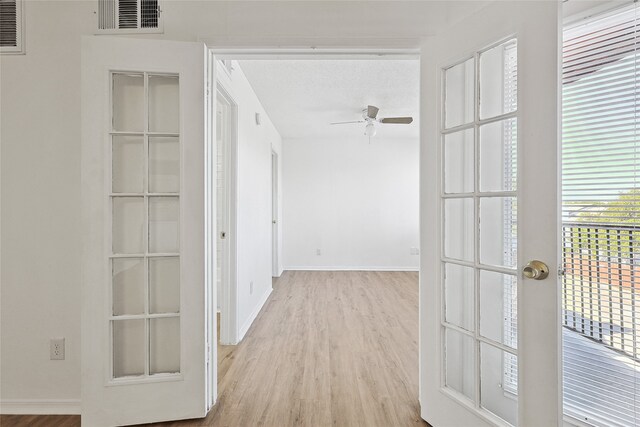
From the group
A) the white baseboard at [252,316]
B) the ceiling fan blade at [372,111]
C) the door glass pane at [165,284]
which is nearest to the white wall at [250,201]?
the white baseboard at [252,316]

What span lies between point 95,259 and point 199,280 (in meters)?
0.54

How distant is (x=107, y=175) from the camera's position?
1.65m

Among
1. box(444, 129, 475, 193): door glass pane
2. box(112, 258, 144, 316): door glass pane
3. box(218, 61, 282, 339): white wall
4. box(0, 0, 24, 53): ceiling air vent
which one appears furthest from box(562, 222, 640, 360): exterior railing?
box(0, 0, 24, 53): ceiling air vent

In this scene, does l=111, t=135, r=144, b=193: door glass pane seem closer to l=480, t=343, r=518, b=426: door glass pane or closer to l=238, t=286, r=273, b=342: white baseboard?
l=238, t=286, r=273, b=342: white baseboard

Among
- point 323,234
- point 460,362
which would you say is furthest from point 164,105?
point 323,234

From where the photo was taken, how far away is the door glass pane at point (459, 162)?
1544 millimetres

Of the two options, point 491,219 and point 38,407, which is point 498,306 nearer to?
point 491,219

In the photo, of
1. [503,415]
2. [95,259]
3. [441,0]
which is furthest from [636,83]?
[95,259]

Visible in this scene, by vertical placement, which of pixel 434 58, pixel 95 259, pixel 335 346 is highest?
pixel 434 58

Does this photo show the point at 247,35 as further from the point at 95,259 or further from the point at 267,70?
the point at 95,259

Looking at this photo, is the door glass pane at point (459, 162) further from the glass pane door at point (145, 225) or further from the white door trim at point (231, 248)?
the white door trim at point (231, 248)

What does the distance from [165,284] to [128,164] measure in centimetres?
71

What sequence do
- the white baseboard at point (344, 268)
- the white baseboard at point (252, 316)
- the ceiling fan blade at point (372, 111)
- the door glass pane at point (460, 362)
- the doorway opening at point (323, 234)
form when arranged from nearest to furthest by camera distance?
the door glass pane at point (460, 362), the doorway opening at point (323, 234), the white baseboard at point (252, 316), the ceiling fan blade at point (372, 111), the white baseboard at point (344, 268)

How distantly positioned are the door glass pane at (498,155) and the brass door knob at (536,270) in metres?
0.38
